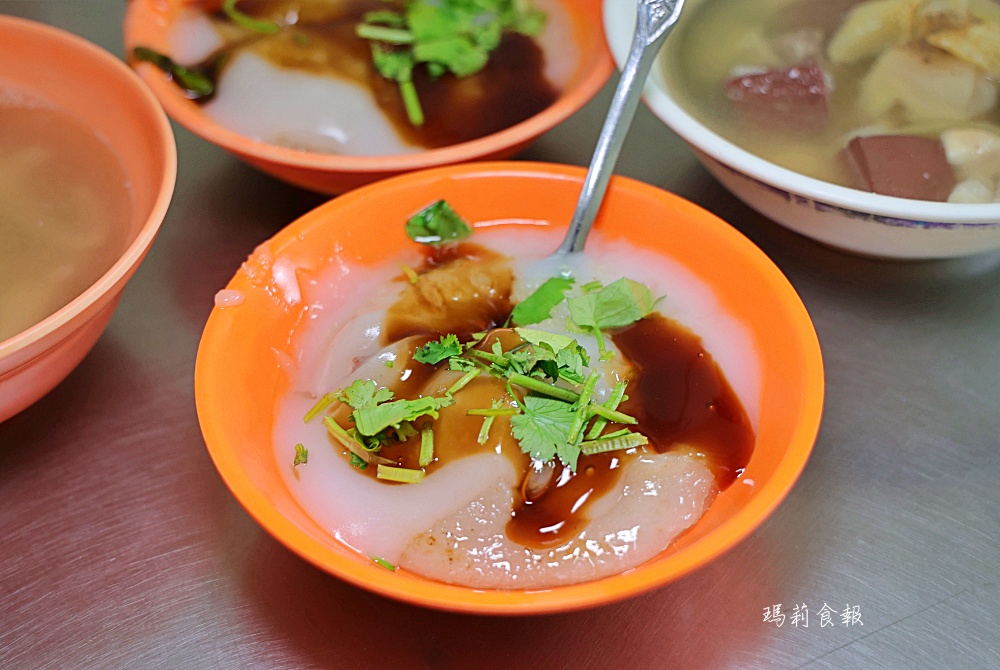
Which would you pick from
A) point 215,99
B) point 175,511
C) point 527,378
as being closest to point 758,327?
point 527,378

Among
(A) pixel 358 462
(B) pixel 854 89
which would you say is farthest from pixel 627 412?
(B) pixel 854 89

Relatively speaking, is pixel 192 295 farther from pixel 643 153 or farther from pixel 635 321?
pixel 643 153

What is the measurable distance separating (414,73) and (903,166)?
1.09m

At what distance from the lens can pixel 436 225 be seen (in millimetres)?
1430

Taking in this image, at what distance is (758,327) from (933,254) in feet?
1.56

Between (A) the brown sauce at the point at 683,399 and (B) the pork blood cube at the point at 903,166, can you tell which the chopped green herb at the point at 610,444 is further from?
(B) the pork blood cube at the point at 903,166

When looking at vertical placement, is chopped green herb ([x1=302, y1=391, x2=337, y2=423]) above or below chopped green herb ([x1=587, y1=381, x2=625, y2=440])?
below

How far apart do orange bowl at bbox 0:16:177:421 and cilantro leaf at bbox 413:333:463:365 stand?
45cm

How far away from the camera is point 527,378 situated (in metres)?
1.15

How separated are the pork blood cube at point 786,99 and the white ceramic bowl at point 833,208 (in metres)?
0.21

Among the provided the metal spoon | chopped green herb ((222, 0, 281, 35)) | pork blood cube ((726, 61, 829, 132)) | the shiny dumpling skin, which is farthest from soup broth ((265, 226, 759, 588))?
chopped green herb ((222, 0, 281, 35))

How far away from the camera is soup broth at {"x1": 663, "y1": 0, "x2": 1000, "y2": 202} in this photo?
1.50 meters

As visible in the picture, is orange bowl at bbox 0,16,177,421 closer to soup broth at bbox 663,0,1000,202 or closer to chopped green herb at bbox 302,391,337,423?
chopped green herb at bbox 302,391,337,423

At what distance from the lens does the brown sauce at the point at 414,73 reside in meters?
1.76
